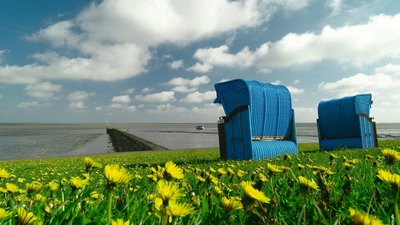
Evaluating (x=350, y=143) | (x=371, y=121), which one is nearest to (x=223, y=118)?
(x=350, y=143)

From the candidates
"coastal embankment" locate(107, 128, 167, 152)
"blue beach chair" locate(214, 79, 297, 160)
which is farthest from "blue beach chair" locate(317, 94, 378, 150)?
"coastal embankment" locate(107, 128, 167, 152)

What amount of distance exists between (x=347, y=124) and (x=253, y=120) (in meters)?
7.01

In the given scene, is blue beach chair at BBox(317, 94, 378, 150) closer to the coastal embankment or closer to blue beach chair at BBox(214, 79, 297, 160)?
blue beach chair at BBox(214, 79, 297, 160)

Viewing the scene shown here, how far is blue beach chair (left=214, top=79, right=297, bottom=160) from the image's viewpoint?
469 inches

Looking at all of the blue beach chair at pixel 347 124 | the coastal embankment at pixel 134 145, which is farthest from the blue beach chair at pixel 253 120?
the coastal embankment at pixel 134 145

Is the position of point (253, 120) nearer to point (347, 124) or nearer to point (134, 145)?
Result: point (347, 124)

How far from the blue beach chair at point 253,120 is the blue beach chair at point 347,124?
3.94m

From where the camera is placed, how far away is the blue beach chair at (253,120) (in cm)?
1191

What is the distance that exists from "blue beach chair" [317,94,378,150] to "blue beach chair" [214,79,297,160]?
3.94 m

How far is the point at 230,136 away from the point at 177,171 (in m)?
10.9

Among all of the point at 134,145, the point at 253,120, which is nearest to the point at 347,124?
the point at 253,120

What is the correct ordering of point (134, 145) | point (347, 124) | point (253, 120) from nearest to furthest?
point (253, 120), point (347, 124), point (134, 145)

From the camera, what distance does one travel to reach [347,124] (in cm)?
1648

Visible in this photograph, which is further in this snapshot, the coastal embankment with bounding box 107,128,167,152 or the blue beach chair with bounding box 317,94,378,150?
the coastal embankment with bounding box 107,128,167,152
